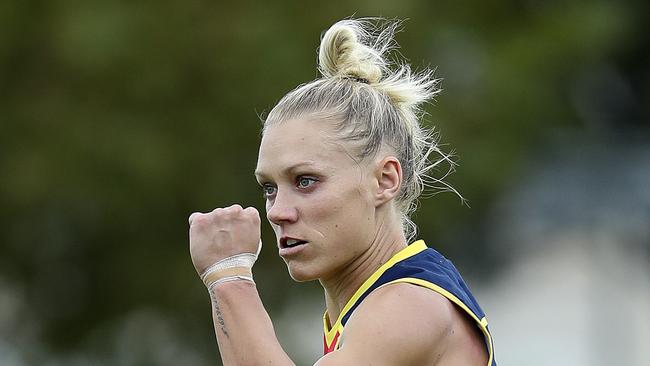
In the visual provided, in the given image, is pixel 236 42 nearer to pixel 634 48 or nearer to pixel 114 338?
pixel 114 338

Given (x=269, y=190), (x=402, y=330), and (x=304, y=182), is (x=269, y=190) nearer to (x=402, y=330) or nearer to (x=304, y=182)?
(x=304, y=182)

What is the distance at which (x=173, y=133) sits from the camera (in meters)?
12.6

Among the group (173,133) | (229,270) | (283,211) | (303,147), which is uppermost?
(303,147)

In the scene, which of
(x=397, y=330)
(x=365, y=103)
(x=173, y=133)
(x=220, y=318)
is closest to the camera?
(x=397, y=330)

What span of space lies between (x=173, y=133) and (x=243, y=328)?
834cm

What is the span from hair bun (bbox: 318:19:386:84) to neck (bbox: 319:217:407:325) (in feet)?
1.78

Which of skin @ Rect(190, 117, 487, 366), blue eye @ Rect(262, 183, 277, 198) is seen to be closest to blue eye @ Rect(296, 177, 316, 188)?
skin @ Rect(190, 117, 487, 366)

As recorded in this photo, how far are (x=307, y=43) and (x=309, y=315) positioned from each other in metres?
2.67

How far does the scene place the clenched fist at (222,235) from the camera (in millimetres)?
4547

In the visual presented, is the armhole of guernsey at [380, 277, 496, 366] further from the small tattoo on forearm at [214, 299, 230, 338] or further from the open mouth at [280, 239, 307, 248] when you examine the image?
the small tattoo on forearm at [214, 299, 230, 338]

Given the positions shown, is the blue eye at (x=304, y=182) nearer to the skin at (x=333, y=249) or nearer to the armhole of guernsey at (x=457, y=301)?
the skin at (x=333, y=249)

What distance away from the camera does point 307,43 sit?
12.5 m

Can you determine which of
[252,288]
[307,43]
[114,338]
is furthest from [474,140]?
[252,288]

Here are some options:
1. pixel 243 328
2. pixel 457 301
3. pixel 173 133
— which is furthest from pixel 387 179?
pixel 173 133
